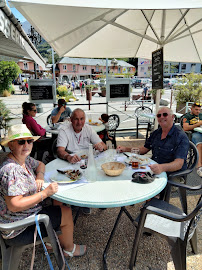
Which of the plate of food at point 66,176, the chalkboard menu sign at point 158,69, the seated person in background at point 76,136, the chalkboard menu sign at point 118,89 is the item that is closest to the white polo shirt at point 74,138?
the seated person in background at point 76,136

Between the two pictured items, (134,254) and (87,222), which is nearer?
(134,254)

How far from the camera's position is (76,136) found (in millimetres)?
2760

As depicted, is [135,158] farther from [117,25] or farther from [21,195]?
[117,25]

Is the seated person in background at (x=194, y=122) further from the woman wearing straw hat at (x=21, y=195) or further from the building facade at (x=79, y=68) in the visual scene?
the building facade at (x=79, y=68)

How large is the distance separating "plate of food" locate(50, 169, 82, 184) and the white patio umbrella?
5.12 feet

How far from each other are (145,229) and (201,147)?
2.60 m

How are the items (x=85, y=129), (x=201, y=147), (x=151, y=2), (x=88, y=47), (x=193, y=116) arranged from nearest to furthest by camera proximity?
(x=151, y=2)
(x=85, y=129)
(x=201, y=147)
(x=193, y=116)
(x=88, y=47)

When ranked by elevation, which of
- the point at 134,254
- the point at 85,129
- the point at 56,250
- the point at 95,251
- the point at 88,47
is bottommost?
the point at 95,251

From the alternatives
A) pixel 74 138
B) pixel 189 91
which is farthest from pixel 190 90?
pixel 74 138

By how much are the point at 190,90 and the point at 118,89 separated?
343cm

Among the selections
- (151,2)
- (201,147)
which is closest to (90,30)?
(151,2)

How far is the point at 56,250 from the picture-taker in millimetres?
1575

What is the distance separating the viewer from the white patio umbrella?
72.2 inches

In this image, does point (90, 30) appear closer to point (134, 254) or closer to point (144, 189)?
point (144, 189)
